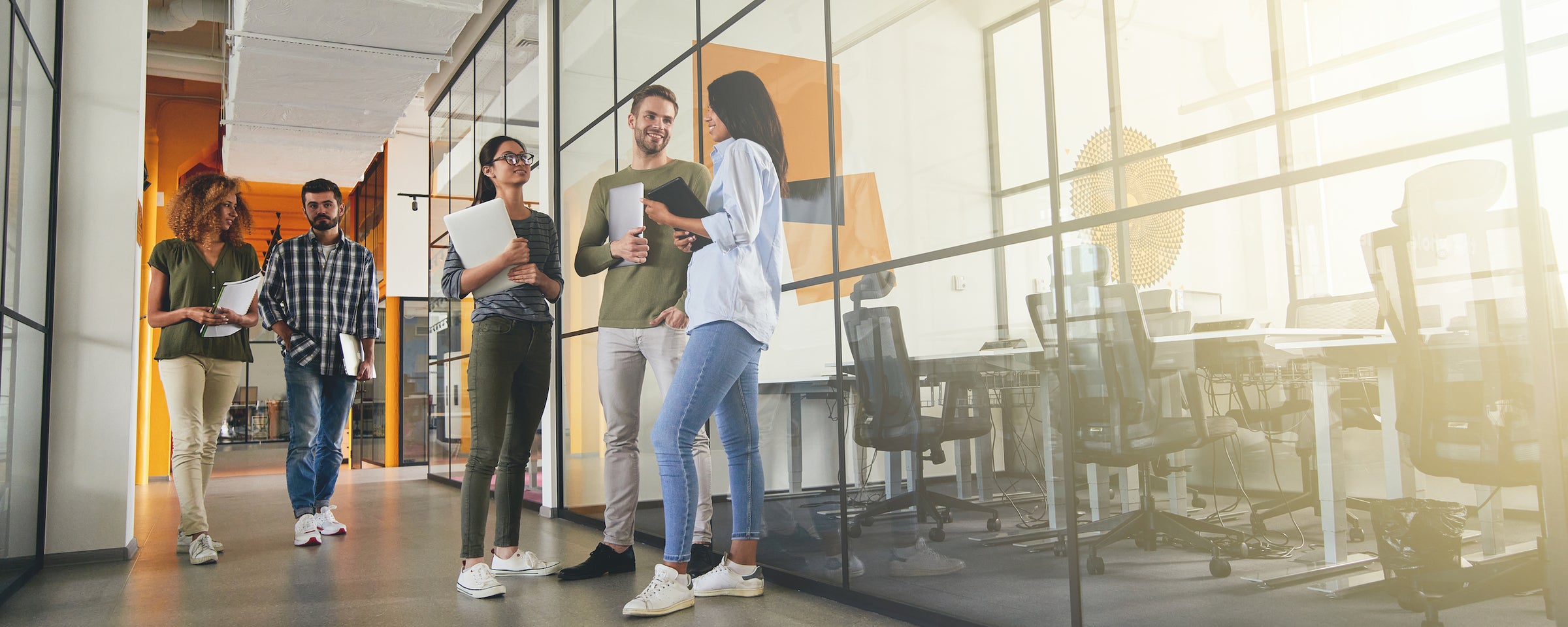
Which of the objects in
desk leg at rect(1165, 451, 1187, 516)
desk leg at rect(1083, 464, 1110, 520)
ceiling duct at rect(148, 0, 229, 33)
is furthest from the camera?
ceiling duct at rect(148, 0, 229, 33)

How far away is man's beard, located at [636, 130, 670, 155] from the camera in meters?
2.77

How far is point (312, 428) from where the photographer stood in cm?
374

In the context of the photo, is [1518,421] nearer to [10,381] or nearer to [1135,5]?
Answer: [1135,5]

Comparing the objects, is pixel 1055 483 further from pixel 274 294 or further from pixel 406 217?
pixel 406 217

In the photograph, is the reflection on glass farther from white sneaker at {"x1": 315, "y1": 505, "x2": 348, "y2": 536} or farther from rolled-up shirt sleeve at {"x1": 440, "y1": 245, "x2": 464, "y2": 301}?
rolled-up shirt sleeve at {"x1": 440, "y1": 245, "x2": 464, "y2": 301}

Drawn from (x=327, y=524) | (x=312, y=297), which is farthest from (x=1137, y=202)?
(x=327, y=524)

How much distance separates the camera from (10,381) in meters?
2.74

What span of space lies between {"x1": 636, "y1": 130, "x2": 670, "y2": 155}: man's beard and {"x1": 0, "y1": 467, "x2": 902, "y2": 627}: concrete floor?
4.11 ft

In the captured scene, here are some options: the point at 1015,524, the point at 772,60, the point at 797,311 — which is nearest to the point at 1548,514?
the point at 1015,524

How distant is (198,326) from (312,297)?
1.36 feet

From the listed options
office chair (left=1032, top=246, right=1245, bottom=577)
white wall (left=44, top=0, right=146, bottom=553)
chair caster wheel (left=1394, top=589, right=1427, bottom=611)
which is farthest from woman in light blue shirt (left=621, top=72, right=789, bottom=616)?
white wall (left=44, top=0, right=146, bottom=553)

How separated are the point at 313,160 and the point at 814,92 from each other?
6.11 m

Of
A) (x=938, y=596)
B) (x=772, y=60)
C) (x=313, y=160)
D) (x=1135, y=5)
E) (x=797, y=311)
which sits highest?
(x=313, y=160)

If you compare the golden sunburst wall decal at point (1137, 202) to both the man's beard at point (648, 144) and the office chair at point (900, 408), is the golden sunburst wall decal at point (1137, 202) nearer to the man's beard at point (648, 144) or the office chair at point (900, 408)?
the office chair at point (900, 408)
